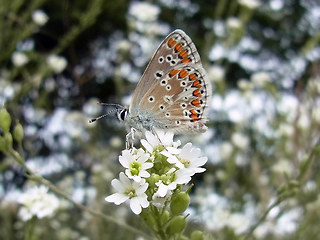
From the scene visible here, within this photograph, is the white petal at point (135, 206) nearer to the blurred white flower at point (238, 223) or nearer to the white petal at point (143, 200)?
the white petal at point (143, 200)

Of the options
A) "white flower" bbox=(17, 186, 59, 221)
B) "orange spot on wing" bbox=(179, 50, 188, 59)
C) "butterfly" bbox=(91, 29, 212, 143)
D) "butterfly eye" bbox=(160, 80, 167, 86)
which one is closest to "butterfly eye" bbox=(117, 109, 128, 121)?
"butterfly" bbox=(91, 29, 212, 143)

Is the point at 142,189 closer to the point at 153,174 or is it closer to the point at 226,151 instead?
the point at 153,174

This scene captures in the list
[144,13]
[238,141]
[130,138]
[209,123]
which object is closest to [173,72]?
[130,138]

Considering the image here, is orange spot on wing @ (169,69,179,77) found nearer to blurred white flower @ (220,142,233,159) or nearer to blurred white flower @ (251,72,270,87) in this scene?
blurred white flower @ (220,142,233,159)

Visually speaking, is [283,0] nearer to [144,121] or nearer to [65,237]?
[65,237]

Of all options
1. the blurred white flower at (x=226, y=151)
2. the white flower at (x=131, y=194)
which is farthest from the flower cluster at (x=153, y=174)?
the blurred white flower at (x=226, y=151)

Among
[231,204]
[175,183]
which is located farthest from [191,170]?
[231,204]
